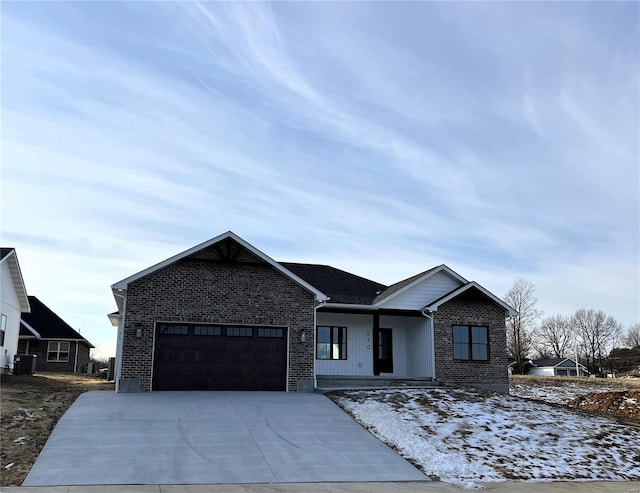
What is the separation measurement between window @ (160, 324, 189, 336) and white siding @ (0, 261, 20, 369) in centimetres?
999

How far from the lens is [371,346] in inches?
936

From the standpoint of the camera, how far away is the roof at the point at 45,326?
3447 cm

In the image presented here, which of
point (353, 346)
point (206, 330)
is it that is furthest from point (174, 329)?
point (353, 346)

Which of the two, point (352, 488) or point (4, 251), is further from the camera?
point (4, 251)

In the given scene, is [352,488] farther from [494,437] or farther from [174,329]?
[174,329]

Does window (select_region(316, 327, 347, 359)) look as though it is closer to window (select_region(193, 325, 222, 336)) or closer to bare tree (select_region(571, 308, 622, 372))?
window (select_region(193, 325, 222, 336))

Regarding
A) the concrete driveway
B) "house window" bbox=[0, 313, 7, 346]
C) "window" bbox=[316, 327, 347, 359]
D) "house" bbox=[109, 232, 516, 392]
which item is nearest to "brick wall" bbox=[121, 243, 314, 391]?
"house" bbox=[109, 232, 516, 392]

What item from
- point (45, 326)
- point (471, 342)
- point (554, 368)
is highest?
point (45, 326)

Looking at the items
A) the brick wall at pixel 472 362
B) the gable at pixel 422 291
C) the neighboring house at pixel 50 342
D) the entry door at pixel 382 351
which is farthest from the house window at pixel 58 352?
the brick wall at pixel 472 362

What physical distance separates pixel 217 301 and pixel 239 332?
4.20 ft

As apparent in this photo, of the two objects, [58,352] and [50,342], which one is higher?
[50,342]

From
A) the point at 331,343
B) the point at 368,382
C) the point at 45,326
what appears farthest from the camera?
the point at 45,326

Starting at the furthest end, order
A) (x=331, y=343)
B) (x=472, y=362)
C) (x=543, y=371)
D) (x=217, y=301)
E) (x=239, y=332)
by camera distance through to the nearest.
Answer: (x=543, y=371)
(x=331, y=343)
(x=472, y=362)
(x=239, y=332)
(x=217, y=301)

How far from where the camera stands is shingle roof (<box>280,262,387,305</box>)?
23391 millimetres
